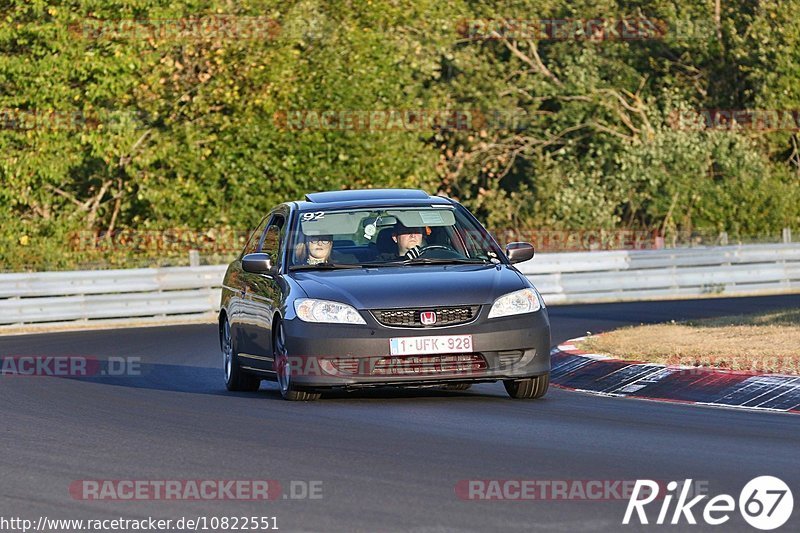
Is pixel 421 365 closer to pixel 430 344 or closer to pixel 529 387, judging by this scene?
pixel 430 344

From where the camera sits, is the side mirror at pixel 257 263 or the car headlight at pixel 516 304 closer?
the car headlight at pixel 516 304

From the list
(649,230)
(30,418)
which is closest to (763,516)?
(30,418)

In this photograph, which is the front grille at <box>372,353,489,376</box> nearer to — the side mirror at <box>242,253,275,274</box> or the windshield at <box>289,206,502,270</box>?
the windshield at <box>289,206,502,270</box>

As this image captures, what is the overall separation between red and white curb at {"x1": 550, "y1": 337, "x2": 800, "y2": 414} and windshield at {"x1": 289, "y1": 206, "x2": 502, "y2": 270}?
5.58 ft

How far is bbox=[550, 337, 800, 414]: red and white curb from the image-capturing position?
12352mm

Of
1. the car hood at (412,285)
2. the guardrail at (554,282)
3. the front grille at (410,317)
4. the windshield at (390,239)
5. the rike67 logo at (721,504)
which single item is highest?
the windshield at (390,239)

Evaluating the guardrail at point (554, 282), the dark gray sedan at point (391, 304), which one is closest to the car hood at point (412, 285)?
the dark gray sedan at point (391, 304)

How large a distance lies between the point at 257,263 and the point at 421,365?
201cm

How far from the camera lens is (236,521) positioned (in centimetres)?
743

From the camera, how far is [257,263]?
13406 mm

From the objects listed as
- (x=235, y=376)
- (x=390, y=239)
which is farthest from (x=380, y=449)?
(x=235, y=376)

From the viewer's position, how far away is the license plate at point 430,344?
12.0 metres

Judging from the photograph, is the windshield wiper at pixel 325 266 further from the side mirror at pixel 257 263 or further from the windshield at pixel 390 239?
the side mirror at pixel 257 263

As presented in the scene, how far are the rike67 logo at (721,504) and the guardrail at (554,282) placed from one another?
67.7 feet
